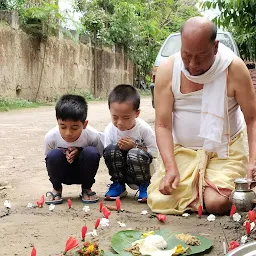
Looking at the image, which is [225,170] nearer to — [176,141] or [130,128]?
[176,141]

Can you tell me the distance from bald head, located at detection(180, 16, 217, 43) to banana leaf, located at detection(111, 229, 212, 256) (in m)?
1.11

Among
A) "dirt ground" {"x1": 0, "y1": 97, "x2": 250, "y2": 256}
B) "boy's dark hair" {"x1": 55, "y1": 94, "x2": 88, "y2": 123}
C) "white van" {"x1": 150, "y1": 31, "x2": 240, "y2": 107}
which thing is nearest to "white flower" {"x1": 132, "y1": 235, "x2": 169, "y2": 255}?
"dirt ground" {"x1": 0, "y1": 97, "x2": 250, "y2": 256}

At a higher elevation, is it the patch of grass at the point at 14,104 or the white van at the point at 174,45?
the white van at the point at 174,45

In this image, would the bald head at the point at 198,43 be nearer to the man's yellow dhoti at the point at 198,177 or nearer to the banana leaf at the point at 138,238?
the man's yellow dhoti at the point at 198,177

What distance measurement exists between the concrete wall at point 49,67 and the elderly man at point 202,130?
427 inches

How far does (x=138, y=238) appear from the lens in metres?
2.42

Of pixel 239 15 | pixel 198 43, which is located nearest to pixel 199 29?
pixel 198 43

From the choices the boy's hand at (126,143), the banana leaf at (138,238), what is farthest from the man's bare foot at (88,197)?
the banana leaf at (138,238)

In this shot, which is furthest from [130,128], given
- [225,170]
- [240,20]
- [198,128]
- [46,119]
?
[46,119]

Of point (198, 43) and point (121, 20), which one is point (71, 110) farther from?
point (121, 20)

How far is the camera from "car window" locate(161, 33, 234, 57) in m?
8.49

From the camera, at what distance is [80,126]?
129 inches

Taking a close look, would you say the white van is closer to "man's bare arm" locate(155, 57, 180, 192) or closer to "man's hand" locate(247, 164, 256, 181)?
"man's bare arm" locate(155, 57, 180, 192)

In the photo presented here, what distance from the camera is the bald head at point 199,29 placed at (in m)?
2.75
